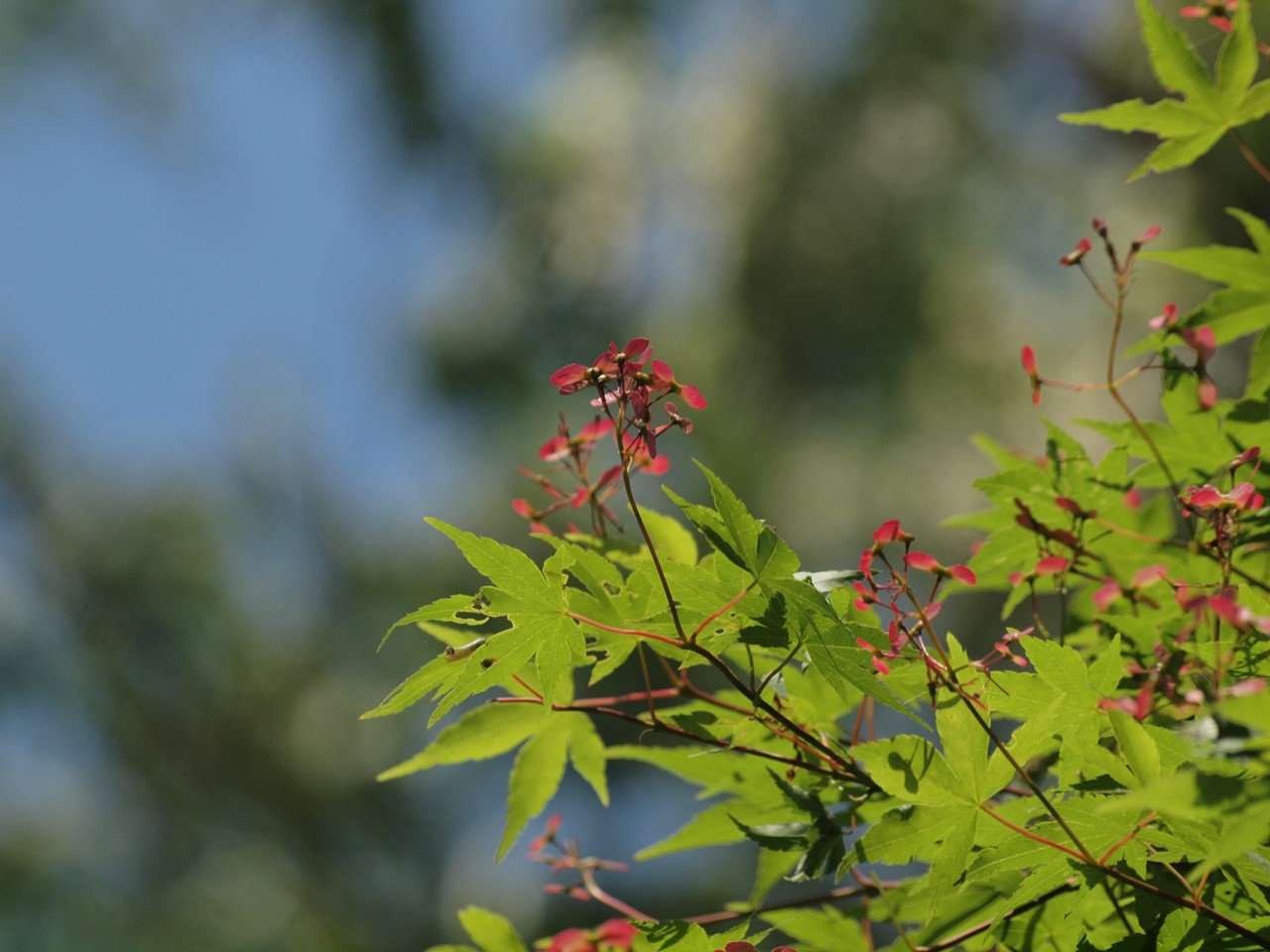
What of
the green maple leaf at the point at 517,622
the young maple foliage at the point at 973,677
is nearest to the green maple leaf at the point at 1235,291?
the young maple foliage at the point at 973,677

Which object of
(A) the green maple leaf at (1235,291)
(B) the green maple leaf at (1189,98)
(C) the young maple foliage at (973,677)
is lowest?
(C) the young maple foliage at (973,677)

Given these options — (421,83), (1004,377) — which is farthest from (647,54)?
(1004,377)

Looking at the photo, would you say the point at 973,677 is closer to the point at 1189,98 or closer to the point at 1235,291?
the point at 1235,291

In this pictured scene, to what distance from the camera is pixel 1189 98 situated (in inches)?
39.0

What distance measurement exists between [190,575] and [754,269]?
425cm

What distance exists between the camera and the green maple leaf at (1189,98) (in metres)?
0.96

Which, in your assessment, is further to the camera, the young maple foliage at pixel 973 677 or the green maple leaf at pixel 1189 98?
the green maple leaf at pixel 1189 98

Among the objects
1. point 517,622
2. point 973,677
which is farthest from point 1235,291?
point 517,622

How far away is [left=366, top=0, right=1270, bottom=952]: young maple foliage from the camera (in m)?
0.67

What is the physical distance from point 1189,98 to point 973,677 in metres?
0.56

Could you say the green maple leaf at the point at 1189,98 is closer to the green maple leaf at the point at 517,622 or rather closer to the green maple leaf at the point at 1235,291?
the green maple leaf at the point at 1235,291

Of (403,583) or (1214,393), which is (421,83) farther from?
(1214,393)

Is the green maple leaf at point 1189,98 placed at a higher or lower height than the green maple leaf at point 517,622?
higher

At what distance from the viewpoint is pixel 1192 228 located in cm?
525
